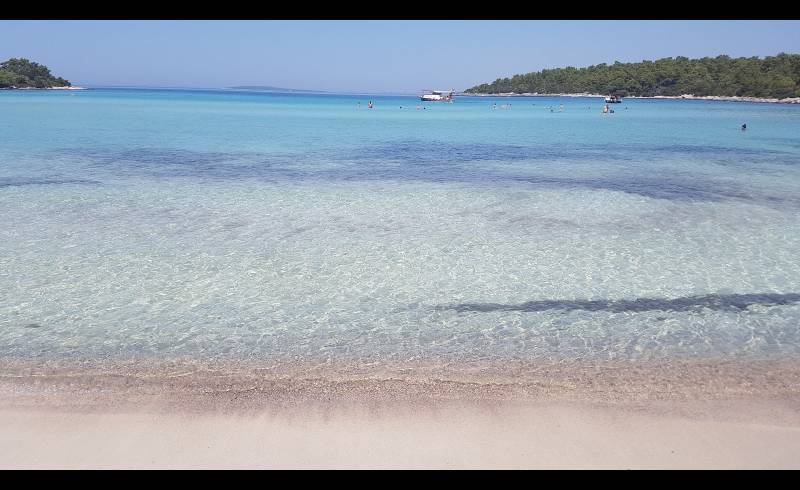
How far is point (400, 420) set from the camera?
4.68 m

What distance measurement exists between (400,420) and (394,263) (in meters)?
4.80

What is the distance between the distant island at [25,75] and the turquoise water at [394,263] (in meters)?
159

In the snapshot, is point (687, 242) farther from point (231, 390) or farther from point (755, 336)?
point (231, 390)

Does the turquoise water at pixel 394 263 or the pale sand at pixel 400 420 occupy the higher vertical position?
the turquoise water at pixel 394 263

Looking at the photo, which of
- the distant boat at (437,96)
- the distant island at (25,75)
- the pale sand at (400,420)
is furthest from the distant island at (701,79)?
the distant island at (25,75)

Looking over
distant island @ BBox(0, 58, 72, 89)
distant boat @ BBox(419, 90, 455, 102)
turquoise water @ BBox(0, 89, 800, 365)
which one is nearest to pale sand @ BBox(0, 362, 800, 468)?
turquoise water @ BBox(0, 89, 800, 365)

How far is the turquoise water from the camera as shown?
254 inches

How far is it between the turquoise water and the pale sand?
62 centimetres

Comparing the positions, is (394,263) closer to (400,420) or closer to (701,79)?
(400,420)

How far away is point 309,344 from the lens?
6.37 m

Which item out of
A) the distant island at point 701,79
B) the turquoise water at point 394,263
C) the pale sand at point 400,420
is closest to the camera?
the pale sand at point 400,420

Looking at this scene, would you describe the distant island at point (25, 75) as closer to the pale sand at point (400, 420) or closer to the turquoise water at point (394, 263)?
the turquoise water at point (394, 263)

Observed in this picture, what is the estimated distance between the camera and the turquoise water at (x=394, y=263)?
6.45m

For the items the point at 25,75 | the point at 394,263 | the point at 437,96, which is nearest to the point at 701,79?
the point at 437,96
